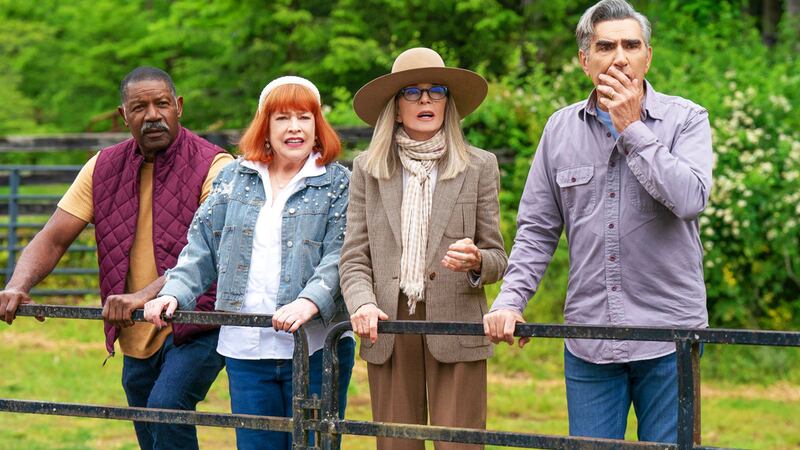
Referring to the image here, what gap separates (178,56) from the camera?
992 inches

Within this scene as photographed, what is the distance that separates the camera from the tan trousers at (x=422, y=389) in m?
4.11

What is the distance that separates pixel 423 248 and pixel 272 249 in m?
0.57

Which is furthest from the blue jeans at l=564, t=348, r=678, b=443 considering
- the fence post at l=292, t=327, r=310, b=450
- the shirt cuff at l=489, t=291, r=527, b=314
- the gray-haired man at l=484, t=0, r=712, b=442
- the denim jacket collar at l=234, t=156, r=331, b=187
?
the denim jacket collar at l=234, t=156, r=331, b=187

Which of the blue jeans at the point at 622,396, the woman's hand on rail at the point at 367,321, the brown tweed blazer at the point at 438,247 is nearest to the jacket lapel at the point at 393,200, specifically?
the brown tweed blazer at the point at 438,247

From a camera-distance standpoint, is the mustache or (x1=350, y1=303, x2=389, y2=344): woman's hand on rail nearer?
(x1=350, y1=303, x2=389, y2=344): woman's hand on rail

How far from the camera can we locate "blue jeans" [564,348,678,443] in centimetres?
370

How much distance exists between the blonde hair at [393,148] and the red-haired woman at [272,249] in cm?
26

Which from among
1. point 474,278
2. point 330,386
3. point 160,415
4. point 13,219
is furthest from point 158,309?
point 13,219

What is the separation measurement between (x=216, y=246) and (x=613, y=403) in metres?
1.57

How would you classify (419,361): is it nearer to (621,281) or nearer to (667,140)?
(621,281)

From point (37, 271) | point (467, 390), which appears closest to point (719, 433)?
point (467, 390)

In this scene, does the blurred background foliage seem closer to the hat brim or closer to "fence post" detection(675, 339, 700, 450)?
the hat brim

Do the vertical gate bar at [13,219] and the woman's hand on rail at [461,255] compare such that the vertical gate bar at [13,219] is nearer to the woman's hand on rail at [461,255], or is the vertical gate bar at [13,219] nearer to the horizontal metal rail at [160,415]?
the horizontal metal rail at [160,415]

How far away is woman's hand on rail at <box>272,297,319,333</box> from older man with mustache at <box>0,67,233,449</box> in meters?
0.76
